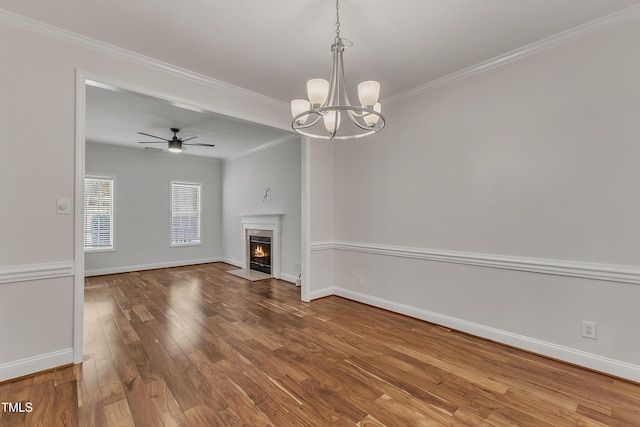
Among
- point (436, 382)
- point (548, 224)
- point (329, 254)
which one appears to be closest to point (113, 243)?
point (329, 254)

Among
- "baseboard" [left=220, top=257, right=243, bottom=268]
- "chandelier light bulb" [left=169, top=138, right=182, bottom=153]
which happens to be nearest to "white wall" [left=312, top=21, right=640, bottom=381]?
"chandelier light bulb" [left=169, top=138, right=182, bottom=153]

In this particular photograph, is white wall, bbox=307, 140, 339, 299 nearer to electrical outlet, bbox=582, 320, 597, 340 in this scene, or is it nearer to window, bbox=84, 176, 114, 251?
electrical outlet, bbox=582, 320, 597, 340

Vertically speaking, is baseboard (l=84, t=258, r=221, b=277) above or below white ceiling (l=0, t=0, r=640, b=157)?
below

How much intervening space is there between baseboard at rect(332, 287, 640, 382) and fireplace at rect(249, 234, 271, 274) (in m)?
2.88

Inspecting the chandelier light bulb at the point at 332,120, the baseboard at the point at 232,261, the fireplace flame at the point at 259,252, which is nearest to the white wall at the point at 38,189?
the chandelier light bulb at the point at 332,120

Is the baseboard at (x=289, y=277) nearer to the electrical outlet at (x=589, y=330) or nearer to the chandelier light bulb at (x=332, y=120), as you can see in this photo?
the chandelier light bulb at (x=332, y=120)

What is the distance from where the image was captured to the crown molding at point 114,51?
2.28 metres

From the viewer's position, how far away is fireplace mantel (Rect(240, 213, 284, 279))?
578 cm

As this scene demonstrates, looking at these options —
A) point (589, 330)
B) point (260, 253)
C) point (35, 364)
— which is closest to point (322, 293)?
point (260, 253)

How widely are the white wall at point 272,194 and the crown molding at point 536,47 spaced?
8.65 feet

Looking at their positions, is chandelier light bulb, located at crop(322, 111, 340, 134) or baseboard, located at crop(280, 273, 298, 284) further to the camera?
baseboard, located at crop(280, 273, 298, 284)

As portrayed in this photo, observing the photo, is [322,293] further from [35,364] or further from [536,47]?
[536,47]

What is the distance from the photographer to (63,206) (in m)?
2.44

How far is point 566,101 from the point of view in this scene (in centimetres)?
249
